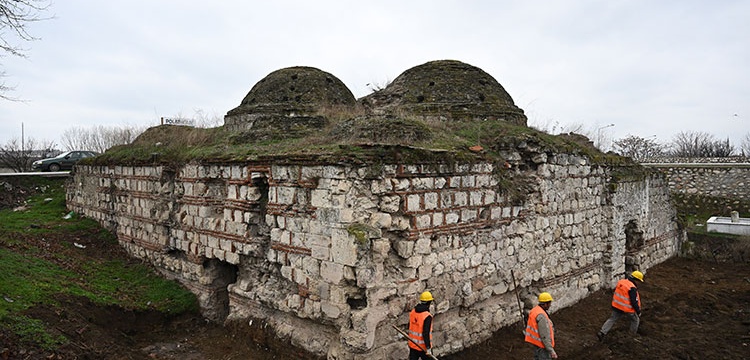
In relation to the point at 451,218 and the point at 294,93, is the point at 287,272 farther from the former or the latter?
the point at 294,93

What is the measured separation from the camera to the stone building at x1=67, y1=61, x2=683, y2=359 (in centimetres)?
616

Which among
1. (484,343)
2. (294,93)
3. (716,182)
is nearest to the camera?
(484,343)

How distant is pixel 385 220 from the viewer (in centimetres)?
612

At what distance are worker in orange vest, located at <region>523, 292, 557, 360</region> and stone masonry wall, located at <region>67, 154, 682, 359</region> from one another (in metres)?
1.07

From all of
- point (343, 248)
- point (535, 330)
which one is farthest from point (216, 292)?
point (535, 330)

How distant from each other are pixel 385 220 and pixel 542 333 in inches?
→ 93.6

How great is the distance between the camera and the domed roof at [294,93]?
11530 mm

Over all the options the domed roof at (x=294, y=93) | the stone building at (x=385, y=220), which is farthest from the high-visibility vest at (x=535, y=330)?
the domed roof at (x=294, y=93)

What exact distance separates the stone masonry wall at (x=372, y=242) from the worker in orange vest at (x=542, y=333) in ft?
3.52

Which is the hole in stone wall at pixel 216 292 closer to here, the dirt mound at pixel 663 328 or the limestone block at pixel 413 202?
the limestone block at pixel 413 202

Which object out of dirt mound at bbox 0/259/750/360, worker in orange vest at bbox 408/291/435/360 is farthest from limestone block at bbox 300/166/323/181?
dirt mound at bbox 0/259/750/360

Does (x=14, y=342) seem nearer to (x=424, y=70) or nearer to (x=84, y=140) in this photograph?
(x=424, y=70)

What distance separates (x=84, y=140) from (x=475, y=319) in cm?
4258

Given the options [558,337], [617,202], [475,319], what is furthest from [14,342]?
[617,202]
